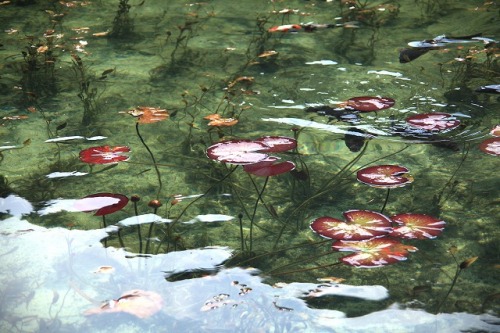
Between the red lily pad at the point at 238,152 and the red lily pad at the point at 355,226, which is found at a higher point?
the red lily pad at the point at 238,152

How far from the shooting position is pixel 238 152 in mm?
2719

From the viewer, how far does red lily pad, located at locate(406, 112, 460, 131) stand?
316cm

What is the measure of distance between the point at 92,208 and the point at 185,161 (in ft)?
2.28

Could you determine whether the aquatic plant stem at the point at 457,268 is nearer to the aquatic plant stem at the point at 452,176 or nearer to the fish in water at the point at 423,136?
the aquatic plant stem at the point at 452,176

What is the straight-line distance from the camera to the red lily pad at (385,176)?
2.64 m

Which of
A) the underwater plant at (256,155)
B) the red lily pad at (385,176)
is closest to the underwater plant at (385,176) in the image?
the red lily pad at (385,176)

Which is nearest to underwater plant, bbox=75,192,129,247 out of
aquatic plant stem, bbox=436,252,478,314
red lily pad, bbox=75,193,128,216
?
red lily pad, bbox=75,193,128,216

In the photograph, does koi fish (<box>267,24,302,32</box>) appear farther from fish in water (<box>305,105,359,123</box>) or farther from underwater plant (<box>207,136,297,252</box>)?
underwater plant (<box>207,136,297,252</box>)

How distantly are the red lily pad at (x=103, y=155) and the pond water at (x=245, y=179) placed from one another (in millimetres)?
11

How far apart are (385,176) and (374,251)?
0.60 meters

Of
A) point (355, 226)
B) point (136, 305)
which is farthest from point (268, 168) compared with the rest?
point (136, 305)

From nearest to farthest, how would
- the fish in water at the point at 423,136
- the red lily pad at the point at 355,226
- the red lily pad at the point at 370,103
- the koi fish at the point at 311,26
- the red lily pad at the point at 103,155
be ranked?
1. the red lily pad at the point at 355,226
2. the red lily pad at the point at 103,155
3. the fish in water at the point at 423,136
4. the red lily pad at the point at 370,103
5. the koi fish at the point at 311,26

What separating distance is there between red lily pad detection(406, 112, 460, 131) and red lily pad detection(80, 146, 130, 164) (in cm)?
149

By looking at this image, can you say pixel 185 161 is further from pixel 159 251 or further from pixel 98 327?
pixel 98 327
